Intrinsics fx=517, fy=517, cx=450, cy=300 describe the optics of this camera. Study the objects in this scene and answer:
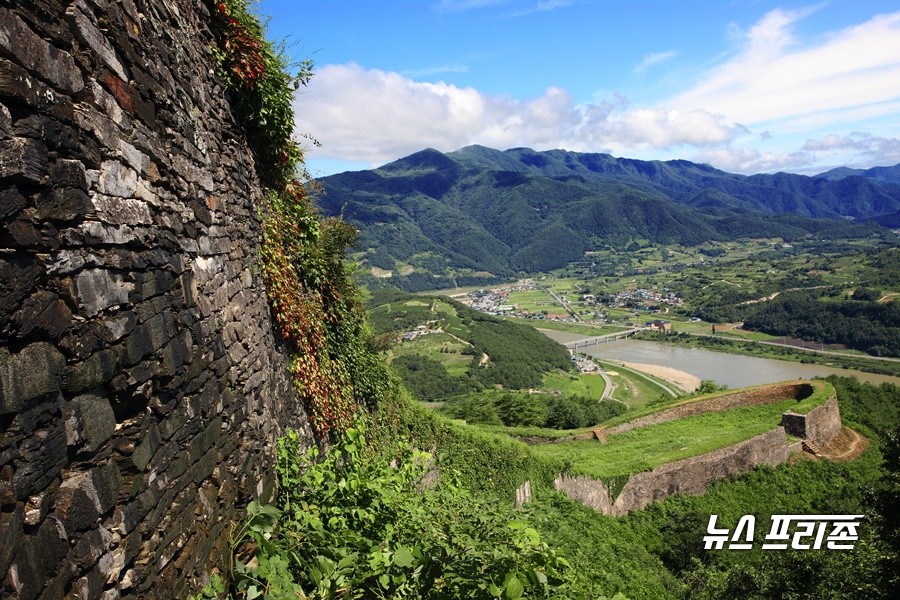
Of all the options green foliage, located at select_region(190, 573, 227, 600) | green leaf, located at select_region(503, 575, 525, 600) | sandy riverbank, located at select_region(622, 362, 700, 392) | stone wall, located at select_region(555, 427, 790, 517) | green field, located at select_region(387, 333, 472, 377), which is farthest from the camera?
green field, located at select_region(387, 333, 472, 377)

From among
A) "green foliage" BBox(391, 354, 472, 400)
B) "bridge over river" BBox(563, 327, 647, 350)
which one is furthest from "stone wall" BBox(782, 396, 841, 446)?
"bridge over river" BBox(563, 327, 647, 350)

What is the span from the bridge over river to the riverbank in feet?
9.49

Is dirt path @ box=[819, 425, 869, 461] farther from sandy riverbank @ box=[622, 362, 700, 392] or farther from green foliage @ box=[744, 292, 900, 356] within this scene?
green foliage @ box=[744, 292, 900, 356]

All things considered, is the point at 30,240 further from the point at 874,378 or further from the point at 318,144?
the point at 874,378

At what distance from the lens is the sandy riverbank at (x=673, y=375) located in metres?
67.1

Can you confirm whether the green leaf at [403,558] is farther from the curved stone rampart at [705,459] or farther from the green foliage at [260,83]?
the curved stone rampart at [705,459]

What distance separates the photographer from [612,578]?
36.0 feet

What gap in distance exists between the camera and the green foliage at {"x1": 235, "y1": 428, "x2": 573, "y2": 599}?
298 cm

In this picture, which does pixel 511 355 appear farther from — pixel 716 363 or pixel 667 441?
pixel 667 441

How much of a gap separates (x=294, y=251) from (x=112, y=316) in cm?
427

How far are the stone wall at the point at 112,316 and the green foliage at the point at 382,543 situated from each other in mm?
387

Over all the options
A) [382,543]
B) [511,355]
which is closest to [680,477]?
[382,543]

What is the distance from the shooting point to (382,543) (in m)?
3.60

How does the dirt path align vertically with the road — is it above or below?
above
